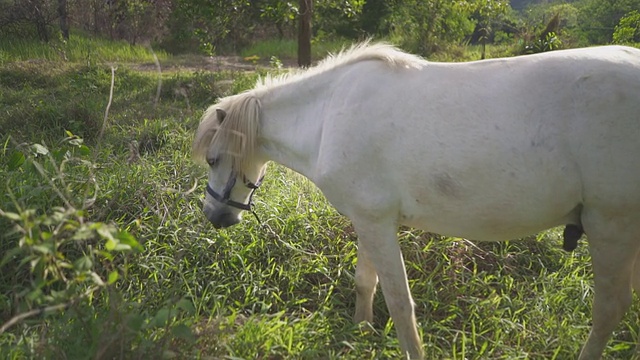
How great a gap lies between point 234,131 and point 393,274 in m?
1.12

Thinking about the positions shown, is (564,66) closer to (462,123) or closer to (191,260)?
(462,123)

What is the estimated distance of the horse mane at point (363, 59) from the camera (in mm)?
2678

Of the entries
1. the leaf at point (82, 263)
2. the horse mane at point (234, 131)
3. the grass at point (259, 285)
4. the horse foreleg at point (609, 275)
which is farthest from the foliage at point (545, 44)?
the leaf at point (82, 263)

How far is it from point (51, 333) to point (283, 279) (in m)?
1.39

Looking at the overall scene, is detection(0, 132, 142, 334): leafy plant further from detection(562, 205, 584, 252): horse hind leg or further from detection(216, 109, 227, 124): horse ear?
detection(562, 205, 584, 252): horse hind leg

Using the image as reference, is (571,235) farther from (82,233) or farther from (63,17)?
(63,17)

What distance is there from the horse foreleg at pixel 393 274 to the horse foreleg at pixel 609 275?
86 cm

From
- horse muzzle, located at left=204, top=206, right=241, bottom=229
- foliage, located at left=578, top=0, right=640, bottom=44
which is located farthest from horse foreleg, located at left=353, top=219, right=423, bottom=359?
foliage, located at left=578, top=0, right=640, bottom=44

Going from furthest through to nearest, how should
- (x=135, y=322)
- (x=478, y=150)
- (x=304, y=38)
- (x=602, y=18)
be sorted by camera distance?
(x=602, y=18) < (x=304, y=38) < (x=478, y=150) < (x=135, y=322)

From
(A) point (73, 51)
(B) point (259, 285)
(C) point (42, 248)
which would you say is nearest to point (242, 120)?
(B) point (259, 285)

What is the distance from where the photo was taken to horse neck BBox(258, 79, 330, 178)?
280cm

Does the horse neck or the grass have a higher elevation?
the horse neck

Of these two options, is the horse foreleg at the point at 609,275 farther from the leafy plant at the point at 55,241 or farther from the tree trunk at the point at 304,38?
the tree trunk at the point at 304,38

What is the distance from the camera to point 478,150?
230 centimetres
